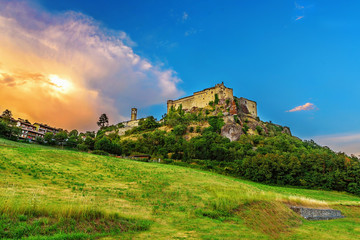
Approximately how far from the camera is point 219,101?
359 feet

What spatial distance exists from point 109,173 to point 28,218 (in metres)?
18.5

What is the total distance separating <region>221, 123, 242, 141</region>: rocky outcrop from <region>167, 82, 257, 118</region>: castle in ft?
45.4

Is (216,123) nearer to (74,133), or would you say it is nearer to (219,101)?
(219,101)

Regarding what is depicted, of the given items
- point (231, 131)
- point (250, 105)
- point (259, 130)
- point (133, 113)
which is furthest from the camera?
point (133, 113)

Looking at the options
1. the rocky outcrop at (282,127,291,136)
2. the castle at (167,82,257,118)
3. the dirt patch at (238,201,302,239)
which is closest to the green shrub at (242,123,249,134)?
the castle at (167,82,257,118)

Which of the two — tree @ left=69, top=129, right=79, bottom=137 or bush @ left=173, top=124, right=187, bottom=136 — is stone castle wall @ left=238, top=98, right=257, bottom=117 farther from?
tree @ left=69, top=129, right=79, bottom=137

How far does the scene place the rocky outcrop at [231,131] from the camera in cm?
8728

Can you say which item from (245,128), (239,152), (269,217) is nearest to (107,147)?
(239,152)

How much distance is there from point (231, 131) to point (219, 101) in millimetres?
25154

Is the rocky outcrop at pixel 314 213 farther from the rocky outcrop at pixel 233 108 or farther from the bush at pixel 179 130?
the rocky outcrop at pixel 233 108

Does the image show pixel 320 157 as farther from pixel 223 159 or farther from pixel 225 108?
pixel 225 108

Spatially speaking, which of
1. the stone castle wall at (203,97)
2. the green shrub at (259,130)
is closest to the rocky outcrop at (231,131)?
the green shrub at (259,130)

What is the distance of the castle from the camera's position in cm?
10956

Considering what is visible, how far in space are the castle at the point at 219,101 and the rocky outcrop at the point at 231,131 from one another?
1383 cm
